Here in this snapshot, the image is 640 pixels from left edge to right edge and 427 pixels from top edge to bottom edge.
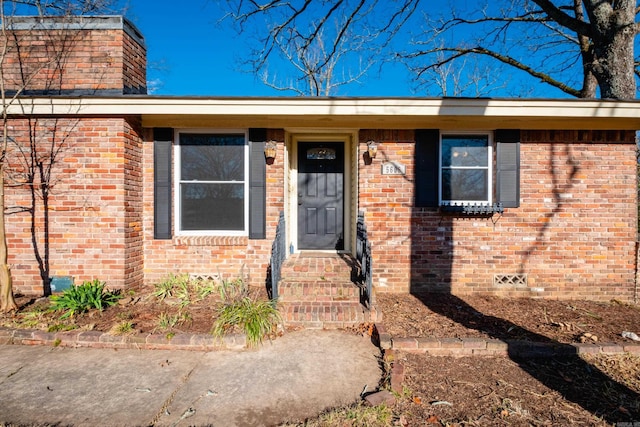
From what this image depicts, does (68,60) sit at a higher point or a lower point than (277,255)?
higher

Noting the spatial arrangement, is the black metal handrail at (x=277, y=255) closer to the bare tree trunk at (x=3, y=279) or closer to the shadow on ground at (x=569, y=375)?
the shadow on ground at (x=569, y=375)

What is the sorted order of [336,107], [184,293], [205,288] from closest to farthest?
[184,293] → [336,107] → [205,288]

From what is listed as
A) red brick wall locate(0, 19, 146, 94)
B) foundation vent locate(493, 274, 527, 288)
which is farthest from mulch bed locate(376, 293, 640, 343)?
red brick wall locate(0, 19, 146, 94)

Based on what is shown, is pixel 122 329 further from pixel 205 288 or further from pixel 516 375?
pixel 516 375

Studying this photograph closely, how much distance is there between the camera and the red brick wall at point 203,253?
5.07m

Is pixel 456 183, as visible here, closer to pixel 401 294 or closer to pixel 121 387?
pixel 401 294

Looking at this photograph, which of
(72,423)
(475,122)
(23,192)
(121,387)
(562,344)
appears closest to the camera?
(72,423)

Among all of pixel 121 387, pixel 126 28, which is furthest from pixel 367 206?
pixel 126 28

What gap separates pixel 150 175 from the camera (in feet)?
16.6

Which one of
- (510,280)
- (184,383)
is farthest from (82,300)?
(510,280)

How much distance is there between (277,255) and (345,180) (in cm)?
209

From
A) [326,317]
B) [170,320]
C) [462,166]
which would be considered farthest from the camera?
[462,166]

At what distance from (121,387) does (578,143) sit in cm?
663

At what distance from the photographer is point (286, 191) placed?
5.31 meters
